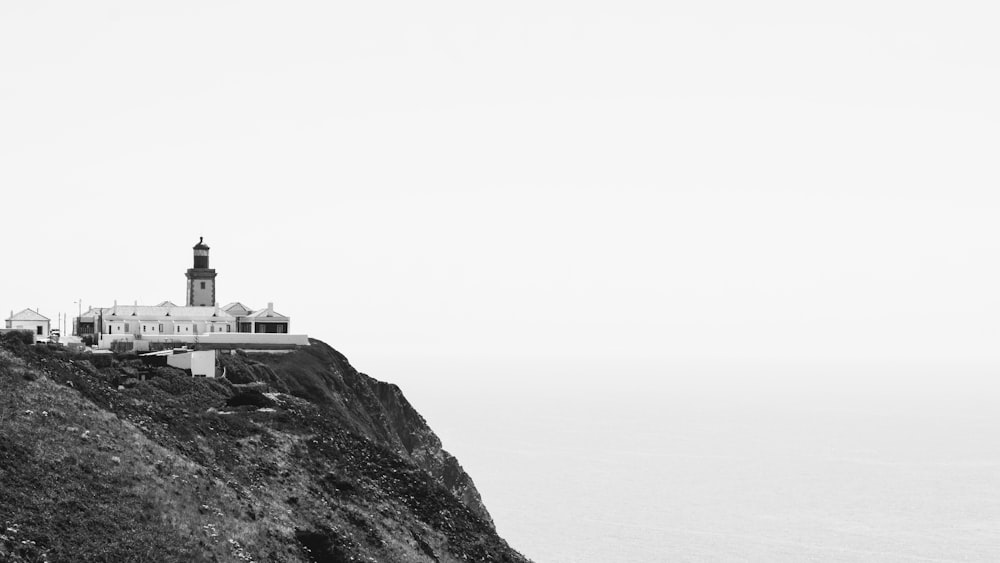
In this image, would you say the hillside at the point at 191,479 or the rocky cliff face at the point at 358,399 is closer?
the hillside at the point at 191,479

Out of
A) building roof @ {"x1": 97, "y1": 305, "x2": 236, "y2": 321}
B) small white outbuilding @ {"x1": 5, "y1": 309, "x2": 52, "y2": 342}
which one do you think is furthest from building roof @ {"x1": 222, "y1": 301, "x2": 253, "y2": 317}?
small white outbuilding @ {"x1": 5, "y1": 309, "x2": 52, "y2": 342}

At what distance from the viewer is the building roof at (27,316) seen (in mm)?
87750

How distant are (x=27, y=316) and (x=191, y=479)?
56734mm

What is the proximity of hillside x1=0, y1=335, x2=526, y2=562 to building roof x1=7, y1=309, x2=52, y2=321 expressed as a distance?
28768 millimetres

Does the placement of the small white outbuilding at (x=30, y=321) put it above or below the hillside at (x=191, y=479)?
above

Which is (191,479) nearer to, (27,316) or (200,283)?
(27,316)

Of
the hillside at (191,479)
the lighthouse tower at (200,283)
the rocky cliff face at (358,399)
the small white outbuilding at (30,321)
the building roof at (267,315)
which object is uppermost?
the lighthouse tower at (200,283)

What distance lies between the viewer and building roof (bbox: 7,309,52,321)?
87750 mm

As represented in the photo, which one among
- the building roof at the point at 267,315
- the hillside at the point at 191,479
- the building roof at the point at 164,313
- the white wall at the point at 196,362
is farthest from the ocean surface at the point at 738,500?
the hillside at the point at 191,479

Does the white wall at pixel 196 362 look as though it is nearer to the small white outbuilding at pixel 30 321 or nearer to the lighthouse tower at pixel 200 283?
the small white outbuilding at pixel 30 321

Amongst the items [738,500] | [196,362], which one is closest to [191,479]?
[196,362]

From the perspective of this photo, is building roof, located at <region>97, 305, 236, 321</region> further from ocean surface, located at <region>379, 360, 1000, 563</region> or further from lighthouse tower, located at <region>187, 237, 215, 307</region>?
ocean surface, located at <region>379, 360, 1000, 563</region>

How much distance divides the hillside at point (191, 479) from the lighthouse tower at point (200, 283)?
40148 millimetres

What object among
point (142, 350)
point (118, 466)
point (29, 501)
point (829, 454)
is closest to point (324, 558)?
point (118, 466)
